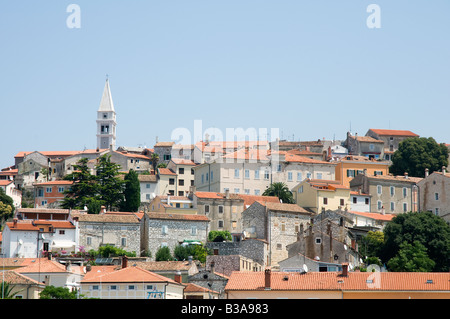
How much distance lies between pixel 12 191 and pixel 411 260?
5932 cm

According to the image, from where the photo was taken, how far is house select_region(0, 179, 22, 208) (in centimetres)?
10062

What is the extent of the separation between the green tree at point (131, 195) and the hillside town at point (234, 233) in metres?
1.07

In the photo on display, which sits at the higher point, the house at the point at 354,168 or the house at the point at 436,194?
the house at the point at 354,168

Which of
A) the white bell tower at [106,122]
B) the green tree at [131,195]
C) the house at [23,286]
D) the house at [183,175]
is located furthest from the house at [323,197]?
the white bell tower at [106,122]

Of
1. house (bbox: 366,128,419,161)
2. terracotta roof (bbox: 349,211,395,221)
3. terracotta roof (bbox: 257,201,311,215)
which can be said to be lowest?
terracotta roof (bbox: 349,211,395,221)

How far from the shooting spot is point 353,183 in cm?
8250

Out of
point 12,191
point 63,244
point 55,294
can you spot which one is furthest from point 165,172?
point 55,294

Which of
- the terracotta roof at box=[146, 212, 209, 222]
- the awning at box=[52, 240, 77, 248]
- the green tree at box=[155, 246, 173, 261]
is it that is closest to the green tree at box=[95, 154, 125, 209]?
the terracotta roof at box=[146, 212, 209, 222]

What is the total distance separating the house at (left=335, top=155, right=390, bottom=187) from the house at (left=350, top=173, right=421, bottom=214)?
6203 millimetres

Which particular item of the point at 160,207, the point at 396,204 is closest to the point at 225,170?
the point at 160,207

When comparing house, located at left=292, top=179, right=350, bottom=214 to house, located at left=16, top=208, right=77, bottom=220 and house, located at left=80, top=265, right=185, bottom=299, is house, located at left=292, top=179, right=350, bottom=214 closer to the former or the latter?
house, located at left=16, top=208, right=77, bottom=220

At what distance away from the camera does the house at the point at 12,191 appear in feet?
330

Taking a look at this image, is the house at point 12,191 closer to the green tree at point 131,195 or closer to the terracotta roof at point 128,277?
the green tree at point 131,195

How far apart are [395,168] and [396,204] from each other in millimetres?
16450
